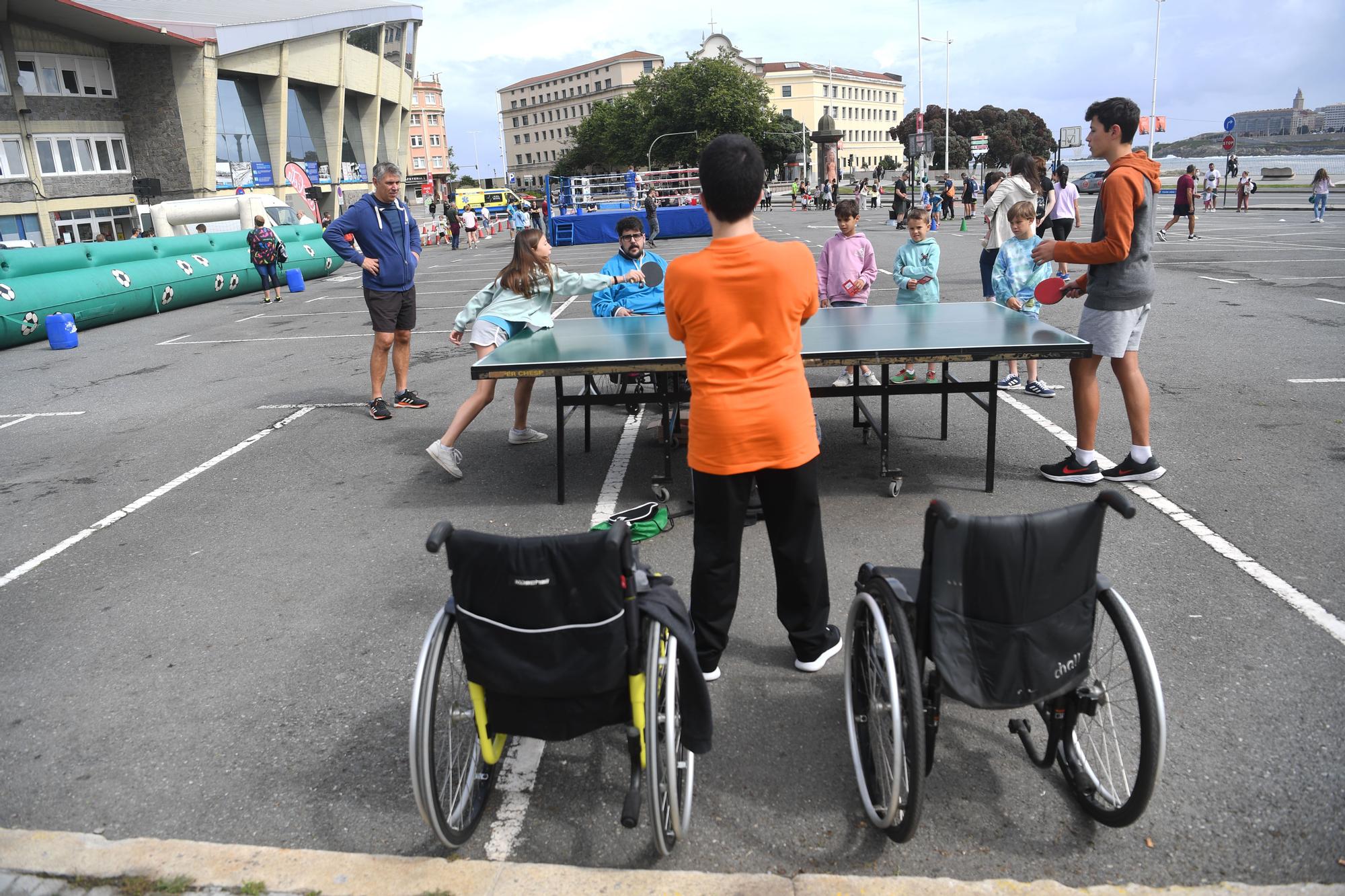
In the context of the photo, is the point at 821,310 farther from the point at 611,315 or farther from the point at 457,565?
the point at 457,565

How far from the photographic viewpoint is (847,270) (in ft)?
26.1

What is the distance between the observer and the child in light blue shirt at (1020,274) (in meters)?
7.70

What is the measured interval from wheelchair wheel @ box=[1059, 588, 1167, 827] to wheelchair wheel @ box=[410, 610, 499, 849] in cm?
181

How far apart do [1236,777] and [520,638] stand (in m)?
2.27

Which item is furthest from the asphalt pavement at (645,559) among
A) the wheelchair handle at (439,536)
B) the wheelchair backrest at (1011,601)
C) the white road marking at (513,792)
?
the wheelchair handle at (439,536)

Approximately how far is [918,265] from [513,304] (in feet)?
11.7

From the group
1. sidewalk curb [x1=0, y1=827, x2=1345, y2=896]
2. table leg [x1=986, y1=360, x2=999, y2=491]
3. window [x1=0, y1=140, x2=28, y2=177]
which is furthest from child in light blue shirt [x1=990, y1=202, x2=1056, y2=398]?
window [x1=0, y1=140, x2=28, y2=177]

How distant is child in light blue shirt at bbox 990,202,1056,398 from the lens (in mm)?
7699

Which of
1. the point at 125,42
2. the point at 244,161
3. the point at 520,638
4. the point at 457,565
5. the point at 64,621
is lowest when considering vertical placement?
the point at 64,621

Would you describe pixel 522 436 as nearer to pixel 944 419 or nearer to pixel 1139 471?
pixel 944 419

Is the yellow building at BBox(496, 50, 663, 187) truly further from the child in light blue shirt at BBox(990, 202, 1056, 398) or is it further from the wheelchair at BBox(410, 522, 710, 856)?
the wheelchair at BBox(410, 522, 710, 856)

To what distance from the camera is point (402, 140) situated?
252 ft

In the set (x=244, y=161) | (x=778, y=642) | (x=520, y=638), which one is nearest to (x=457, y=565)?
(x=520, y=638)

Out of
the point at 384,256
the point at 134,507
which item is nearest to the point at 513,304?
the point at 384,256
